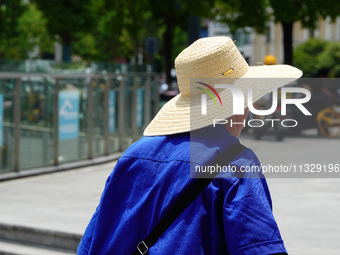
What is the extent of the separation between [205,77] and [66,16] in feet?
113

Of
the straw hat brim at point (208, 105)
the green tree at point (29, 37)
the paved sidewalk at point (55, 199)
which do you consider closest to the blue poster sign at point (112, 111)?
the paved sidewalk at point (55, 199)

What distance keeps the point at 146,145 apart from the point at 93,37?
61709mm

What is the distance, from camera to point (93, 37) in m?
63.4

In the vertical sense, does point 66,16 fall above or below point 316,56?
below

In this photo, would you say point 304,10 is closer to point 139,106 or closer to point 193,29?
point 139,106

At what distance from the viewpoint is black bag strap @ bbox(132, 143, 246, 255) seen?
231 centimetres

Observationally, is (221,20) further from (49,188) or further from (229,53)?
(229,53)

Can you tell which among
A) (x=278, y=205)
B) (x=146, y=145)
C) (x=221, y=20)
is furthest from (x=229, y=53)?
(x=221, y=20)

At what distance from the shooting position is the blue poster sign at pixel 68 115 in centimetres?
1160

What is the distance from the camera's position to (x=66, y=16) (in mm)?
36094

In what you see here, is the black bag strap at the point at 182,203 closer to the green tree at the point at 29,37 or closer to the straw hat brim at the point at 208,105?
the straw hat brim at the point at 208,105

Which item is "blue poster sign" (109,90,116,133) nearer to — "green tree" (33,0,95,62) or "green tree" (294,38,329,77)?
"green tree" (33,0,95,62)

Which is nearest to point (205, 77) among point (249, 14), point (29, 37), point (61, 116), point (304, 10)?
point (61, 116)

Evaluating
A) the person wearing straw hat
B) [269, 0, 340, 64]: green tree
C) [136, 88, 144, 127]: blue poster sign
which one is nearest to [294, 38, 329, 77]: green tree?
[269, 0, 340, 64]: green tree
